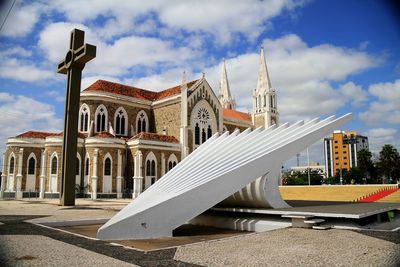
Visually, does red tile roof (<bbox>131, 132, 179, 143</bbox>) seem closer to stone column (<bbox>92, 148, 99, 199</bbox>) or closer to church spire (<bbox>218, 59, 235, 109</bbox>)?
stone column (<bbox>92, 148, 99, 199</bbox>)

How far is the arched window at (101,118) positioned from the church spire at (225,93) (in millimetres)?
34763

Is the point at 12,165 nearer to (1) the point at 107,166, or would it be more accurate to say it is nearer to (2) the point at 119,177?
(1) the point at 107,166

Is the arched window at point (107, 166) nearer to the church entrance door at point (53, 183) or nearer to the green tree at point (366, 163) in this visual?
the church entrance door at point (53, 183)

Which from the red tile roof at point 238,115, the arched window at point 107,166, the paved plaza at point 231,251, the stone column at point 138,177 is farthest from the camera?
the red tile roof at point 238,115

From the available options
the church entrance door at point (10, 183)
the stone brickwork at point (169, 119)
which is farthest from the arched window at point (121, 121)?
the church entrance door at point (10, 183)

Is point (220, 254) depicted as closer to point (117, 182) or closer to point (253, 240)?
point (253, 240)

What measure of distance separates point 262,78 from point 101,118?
32694mm

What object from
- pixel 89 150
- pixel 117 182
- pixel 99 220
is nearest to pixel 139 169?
pixel 117 182

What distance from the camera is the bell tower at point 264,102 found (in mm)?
60531

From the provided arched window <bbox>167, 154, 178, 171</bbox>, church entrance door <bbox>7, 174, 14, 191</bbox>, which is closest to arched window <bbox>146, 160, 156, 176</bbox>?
arched window <bbox>167, 154, 178, 171</bbox>

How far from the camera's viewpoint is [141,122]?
47125 mm

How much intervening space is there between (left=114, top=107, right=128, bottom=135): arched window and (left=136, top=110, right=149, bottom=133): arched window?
83.4 inches

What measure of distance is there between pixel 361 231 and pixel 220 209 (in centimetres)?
529

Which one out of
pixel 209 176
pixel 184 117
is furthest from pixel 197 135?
pixel 209 176
